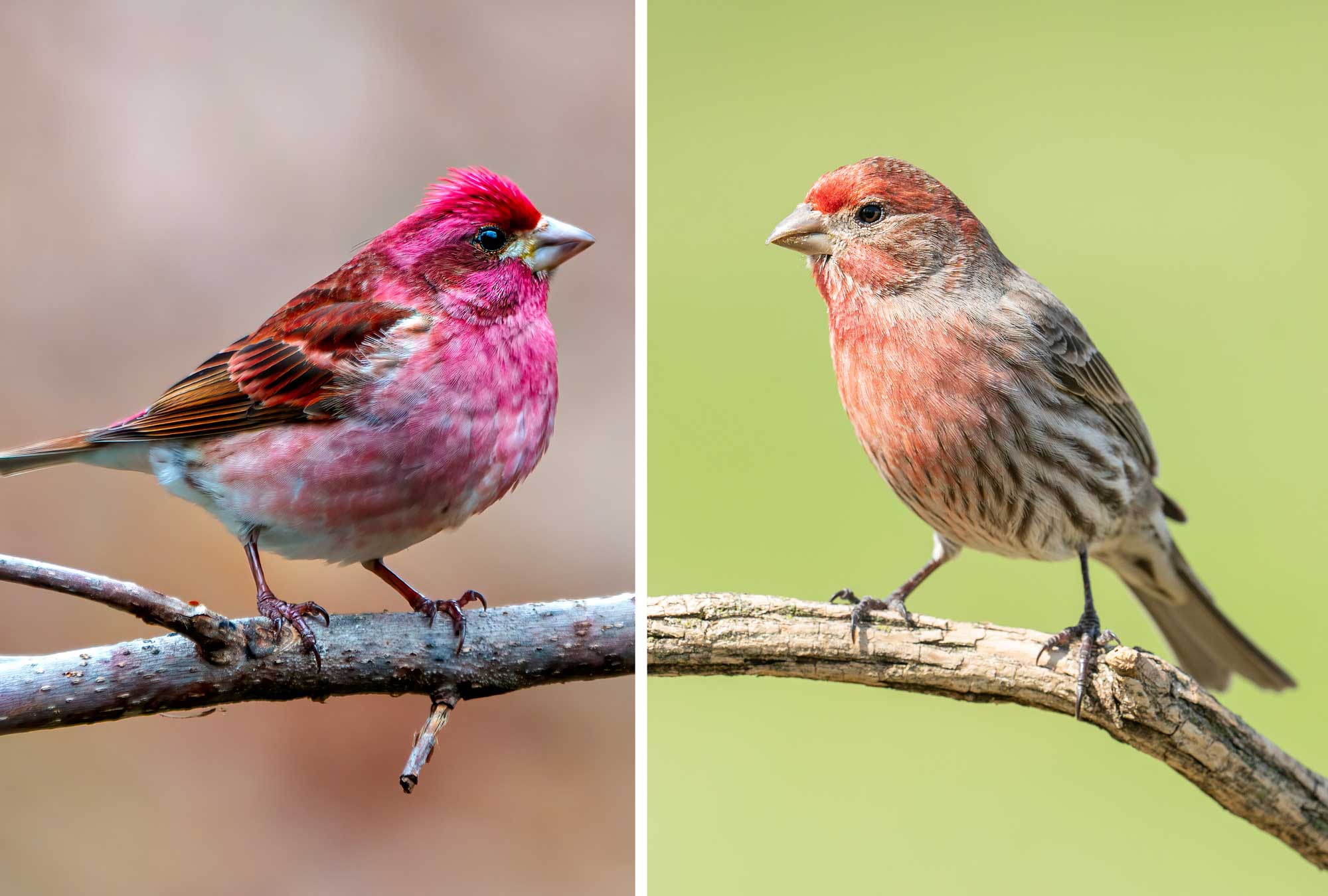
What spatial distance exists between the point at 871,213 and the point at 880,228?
0.03 meters

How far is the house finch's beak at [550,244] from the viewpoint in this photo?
180 cm

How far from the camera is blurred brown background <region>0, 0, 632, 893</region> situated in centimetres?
195

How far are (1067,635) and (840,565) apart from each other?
59 cm

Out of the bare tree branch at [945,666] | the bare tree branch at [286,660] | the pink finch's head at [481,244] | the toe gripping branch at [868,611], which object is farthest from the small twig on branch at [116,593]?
the toe gripping branch at [868,611]

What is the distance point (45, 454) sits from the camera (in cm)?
163

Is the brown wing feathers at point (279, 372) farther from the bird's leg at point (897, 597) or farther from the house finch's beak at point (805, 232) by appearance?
the bird's leg at point (897, 597)

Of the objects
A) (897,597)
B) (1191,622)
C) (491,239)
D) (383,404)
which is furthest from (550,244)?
(1191,622)

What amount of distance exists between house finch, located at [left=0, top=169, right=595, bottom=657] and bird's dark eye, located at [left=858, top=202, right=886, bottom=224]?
53cm

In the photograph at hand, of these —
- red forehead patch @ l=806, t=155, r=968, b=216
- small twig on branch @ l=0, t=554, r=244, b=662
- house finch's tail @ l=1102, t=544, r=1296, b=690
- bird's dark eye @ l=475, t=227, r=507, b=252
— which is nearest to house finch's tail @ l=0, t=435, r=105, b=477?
small twig on branch @ l=0, t=554, r=244, b=662

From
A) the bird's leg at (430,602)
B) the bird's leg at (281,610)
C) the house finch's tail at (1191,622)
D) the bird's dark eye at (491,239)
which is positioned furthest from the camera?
the house finch's tail at (1191,622)

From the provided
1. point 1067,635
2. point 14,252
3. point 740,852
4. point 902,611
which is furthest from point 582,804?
point 14,252

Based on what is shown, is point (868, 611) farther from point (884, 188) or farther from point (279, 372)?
point (279, 372)

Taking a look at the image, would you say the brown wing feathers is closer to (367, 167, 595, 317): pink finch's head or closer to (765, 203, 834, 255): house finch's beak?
(367, 167, 595, 317): pink finch's head

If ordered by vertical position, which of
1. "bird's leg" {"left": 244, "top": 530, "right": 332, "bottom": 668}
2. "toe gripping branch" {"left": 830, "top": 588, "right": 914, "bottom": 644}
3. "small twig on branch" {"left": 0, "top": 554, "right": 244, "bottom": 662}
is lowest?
"small twig on branch" {"left": 0, "top": 554, "right": 244, "bottom": 662}
